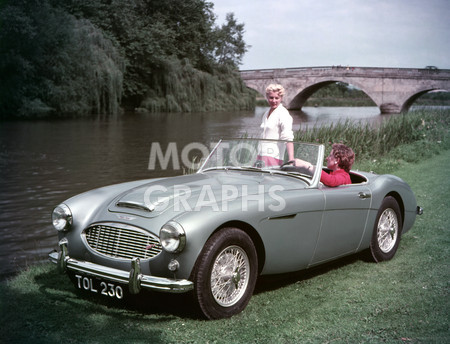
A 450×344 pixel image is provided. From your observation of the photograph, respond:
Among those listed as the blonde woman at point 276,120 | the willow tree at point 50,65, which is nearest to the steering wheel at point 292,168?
the blonde woman at point 276,120

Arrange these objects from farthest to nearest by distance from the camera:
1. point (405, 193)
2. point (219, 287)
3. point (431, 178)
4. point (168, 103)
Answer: point (168, 103), point (431, 178), point (405, 193), point (219, 287)

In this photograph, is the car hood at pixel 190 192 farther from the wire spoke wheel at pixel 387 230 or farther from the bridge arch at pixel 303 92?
the bridge arch at pixel 303 92

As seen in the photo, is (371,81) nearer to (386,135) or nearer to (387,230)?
(386,135)

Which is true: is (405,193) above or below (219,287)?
above

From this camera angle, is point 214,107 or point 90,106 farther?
point 214,107

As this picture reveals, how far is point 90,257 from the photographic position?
12.6 feet

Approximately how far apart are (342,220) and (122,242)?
2028 mm

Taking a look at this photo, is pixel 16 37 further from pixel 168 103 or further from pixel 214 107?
pixel 214 107

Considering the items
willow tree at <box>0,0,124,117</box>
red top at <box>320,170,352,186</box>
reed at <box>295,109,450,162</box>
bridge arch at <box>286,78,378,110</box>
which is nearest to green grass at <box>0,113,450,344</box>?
red top at <box>320,170,352,186</box>

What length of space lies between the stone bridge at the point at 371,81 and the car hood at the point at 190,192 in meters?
48.9

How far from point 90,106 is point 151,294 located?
96.8 feet

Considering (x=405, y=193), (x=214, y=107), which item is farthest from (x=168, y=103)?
(x=405, y=193)

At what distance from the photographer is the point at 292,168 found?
4.78 m

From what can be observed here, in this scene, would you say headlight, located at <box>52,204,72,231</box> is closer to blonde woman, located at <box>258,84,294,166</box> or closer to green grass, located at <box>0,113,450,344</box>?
green grass, located at <box>0,113,450,344</box>
